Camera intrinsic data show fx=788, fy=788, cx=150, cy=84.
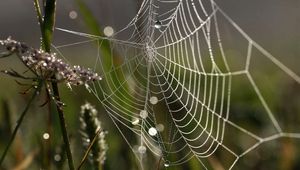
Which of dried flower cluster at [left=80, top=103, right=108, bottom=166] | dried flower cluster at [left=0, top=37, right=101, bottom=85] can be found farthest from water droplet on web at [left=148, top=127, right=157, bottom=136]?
dried flower cluster at [left=0, top=37, right=101, bottom=85]

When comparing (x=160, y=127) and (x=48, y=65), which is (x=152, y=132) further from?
(x=48, y=65)

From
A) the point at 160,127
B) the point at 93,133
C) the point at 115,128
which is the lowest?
the point at 93,133

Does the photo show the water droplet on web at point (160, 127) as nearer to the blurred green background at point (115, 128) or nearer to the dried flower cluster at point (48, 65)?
the blurred green background at point (115, 128)

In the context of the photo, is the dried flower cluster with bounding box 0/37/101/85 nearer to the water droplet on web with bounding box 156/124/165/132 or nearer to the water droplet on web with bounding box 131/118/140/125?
the water droplet on web with bounding box 131/118/140/125

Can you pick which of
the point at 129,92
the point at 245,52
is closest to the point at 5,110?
the point at 129,92

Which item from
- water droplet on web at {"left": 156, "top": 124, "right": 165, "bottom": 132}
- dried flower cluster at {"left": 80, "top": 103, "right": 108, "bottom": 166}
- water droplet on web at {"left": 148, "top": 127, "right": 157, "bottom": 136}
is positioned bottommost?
dried flower cluster at {"left": 80, "top": 103, "right": 108, "bottom": 166}

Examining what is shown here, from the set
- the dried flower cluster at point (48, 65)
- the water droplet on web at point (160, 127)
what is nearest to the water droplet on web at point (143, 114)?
the water droplet on web at point (160, 127)

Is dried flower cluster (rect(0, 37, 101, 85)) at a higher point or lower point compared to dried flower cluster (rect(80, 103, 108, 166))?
higher

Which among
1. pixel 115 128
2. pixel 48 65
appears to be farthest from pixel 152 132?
pixel 48 65
